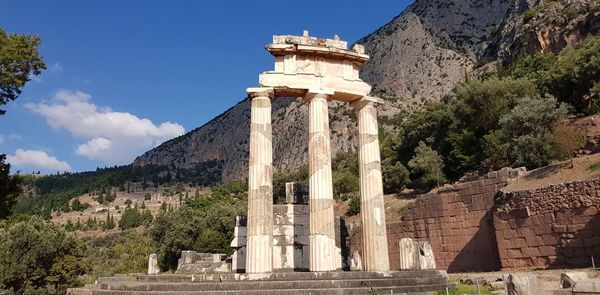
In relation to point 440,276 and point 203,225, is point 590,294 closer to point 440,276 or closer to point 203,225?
point 440,276

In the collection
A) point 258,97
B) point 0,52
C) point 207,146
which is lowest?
point 258,97

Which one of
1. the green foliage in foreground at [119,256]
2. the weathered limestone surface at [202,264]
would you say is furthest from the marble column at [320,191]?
the green foliage in foreground at [119,256]

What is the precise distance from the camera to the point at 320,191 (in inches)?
721

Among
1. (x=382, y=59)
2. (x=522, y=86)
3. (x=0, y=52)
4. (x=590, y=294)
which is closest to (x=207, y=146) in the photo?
(x=382, y=59)

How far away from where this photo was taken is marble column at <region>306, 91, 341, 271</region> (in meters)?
17.7

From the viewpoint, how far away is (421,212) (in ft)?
111

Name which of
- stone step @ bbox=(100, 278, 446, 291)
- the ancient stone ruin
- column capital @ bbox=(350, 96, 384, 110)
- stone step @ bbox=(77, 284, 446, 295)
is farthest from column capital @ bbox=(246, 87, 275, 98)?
stone step @ bbox=(77, 284, 446, 295)

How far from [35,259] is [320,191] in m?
37.9

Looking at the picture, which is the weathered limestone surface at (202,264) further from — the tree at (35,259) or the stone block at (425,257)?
the tree at (35,259)

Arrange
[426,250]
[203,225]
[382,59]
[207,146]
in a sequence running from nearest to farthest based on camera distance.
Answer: [426,250] → [203,225] → [382,59] → [207,146]

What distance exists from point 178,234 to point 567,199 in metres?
46.8

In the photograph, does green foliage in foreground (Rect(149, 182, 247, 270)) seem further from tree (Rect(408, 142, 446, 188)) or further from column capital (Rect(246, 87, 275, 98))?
column capital (Rect(246, 87, 275, 98))

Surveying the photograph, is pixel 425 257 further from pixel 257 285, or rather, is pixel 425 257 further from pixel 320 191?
pixel 257 285

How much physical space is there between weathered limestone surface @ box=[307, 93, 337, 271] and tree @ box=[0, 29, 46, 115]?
12376mm
